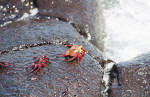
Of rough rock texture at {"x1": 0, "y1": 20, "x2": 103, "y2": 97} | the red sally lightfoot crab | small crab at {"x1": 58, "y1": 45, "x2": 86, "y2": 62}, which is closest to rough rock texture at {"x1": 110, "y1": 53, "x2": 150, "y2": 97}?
rough rock texture at {"x1": 0, "y1": 20, "x2": 103, "y2": 97}

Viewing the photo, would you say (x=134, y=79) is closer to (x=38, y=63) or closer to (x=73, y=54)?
(x=73, y=54)

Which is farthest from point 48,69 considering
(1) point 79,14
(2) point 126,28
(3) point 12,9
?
(2) point 126,28

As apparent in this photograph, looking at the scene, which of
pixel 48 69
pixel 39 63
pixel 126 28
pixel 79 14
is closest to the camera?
pixel 39 63

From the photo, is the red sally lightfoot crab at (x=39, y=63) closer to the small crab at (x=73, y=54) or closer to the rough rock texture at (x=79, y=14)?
the small crab at (x=73, y=54)

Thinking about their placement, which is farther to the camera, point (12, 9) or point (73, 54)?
point (12, 9)

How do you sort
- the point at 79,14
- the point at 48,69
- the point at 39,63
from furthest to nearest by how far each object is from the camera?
1. the point at 79,14
2. the point at 48,69
3. the point at 39,63

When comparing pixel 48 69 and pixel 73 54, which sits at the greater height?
pixel 73 54

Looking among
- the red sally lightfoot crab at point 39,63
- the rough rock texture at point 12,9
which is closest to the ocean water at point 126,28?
the rough rock texture at point 12,9
